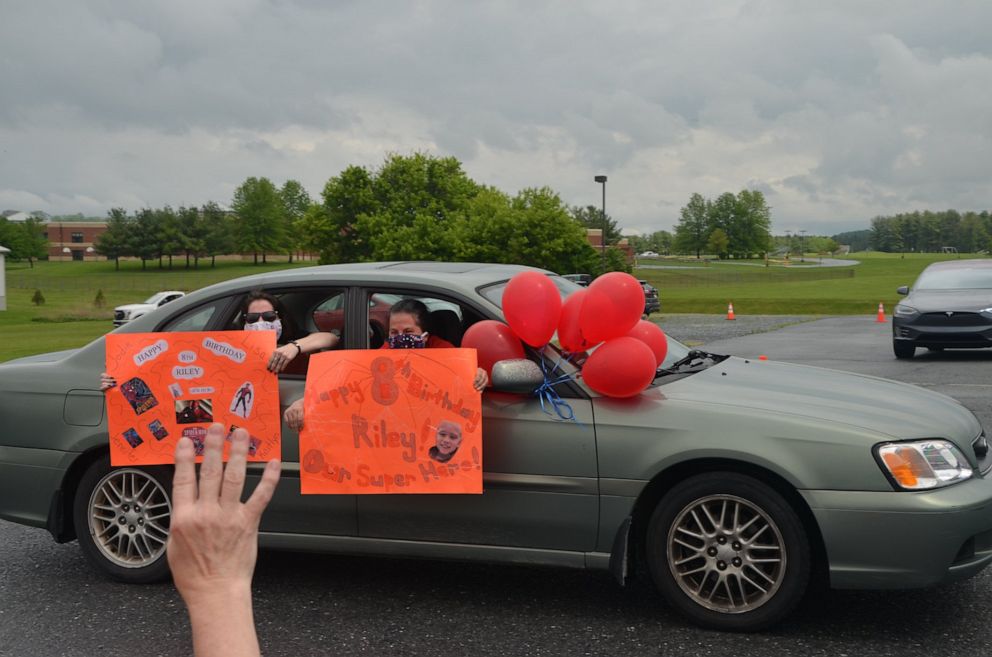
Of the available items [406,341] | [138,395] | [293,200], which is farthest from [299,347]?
[293,200]

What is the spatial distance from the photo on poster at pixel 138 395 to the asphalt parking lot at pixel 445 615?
0.94 m

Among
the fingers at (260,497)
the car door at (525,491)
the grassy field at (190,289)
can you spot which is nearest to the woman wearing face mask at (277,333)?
the car door at (525,491)

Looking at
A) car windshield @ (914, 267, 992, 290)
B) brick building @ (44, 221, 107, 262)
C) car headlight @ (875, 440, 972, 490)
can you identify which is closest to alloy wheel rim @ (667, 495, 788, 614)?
car headlight @ (875, 440, 972, 490)

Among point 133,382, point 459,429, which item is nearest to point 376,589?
point 459,429

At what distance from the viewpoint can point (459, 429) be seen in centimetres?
442

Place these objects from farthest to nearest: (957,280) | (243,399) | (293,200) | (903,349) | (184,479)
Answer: (293,200), (957,280), (903,349), (243,399), (184,479)

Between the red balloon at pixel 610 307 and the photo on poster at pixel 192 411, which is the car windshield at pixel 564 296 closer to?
the red balloon at pixel 610 307

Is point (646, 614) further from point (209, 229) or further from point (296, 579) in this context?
point (209, 229)

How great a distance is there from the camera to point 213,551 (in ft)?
4.96

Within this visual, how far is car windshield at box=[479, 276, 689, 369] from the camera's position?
492cm

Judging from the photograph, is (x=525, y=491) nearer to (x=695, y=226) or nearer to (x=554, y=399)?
(x=554, y=399)

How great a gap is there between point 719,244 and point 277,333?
171 metres

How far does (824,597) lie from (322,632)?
2.35 metres

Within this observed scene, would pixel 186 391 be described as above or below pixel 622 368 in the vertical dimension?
below
